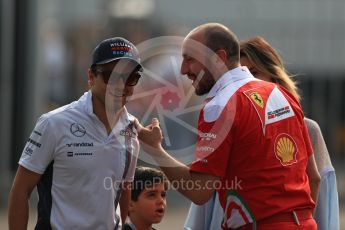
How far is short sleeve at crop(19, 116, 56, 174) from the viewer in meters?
6.12

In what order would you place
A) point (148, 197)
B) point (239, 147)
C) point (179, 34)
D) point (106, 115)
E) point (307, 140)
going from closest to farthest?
point (106, 115) → point (239, 147) → point (307, 140) → point (148, 197) → point (179, 34)

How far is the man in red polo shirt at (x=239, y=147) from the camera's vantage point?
21.0 feet

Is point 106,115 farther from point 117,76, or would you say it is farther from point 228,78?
point 228,78

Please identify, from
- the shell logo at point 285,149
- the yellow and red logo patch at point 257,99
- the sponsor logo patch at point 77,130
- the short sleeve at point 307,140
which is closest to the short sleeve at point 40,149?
the sponsor logo patch at point 77,130

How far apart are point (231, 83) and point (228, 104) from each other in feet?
0.75

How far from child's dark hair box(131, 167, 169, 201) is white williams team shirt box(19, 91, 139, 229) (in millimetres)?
1198

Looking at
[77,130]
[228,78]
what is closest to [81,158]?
[77,130]

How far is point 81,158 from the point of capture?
20.3ft

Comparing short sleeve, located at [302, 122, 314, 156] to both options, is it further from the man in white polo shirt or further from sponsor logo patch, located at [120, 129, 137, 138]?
the man in white polo shirt

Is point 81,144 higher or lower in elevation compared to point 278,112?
lower

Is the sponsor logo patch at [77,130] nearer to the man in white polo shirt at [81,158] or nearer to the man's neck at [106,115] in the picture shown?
the man in white polo shirt at [81,158]

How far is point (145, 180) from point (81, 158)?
1441 mm

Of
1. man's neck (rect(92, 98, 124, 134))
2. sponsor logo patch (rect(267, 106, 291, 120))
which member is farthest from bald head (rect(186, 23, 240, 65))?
man's neck (rect(92, 98, 124, 134))

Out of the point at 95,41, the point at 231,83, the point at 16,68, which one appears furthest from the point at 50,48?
the point at 231,83
